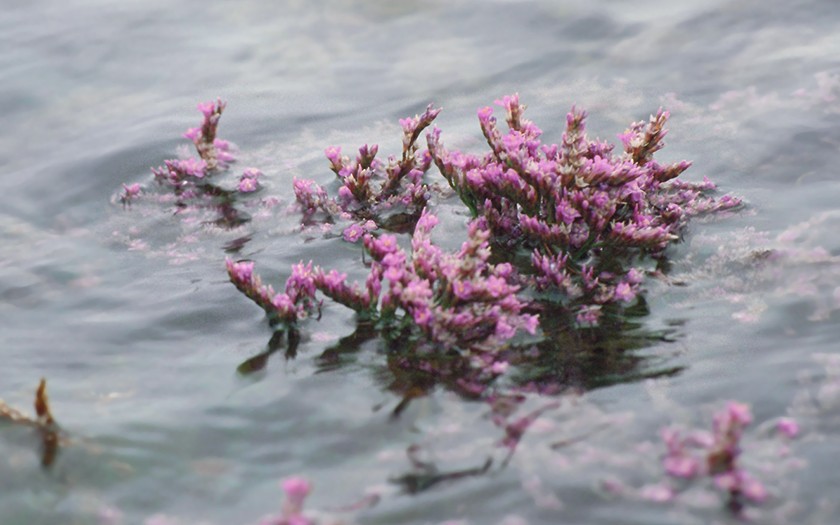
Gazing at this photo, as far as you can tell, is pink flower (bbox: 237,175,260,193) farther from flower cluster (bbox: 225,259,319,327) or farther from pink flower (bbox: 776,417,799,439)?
pink flower (bbox: 776,417,799,439)

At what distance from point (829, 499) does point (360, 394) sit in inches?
77.9

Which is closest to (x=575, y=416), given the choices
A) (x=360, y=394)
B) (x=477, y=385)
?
(x=477, y=385)

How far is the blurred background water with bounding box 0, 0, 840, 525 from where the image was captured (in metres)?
3.79

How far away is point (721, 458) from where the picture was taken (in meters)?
3.60

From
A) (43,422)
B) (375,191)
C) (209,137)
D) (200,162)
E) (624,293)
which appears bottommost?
(43,422)

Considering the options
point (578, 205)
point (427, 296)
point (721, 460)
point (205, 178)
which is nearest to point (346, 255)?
point (427, 296)

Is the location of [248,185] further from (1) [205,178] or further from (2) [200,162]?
(2) [200,162]

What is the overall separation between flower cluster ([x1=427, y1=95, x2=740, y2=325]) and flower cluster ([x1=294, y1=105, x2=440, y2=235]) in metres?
0.31

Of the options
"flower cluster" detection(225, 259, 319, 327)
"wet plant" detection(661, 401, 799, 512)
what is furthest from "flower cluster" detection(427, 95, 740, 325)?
"flower cluster" detection(225, 259, 319, 327)

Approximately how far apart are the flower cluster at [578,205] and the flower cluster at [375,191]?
31 centimetres

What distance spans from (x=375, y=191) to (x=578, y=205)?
1607mm

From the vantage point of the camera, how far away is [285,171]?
21.5 ft

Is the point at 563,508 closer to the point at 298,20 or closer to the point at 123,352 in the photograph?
the point at 123,352

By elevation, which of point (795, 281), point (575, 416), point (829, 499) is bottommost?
point (829, 499)
